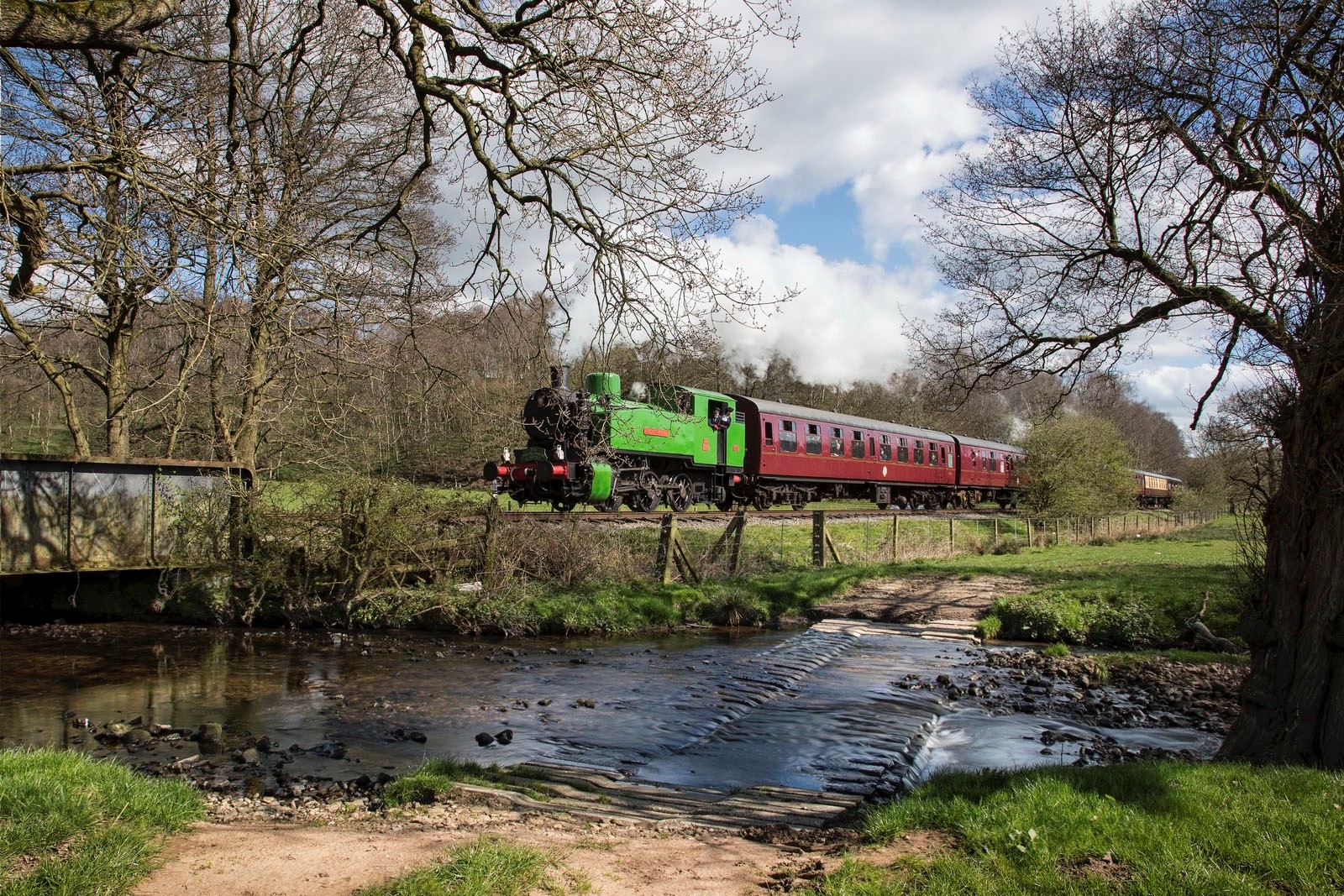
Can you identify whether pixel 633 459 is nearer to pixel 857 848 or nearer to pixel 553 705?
pixel 553 705

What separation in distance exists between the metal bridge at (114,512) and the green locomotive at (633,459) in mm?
5380

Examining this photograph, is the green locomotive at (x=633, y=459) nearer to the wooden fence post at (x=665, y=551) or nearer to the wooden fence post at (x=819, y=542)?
the wooden fence post at (x=665, y=551)

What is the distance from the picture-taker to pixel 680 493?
71.1 feet

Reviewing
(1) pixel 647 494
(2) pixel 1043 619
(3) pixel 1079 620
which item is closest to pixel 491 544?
(2) pixel 1043 619

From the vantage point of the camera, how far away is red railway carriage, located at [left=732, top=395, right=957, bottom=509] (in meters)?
Result: 23.8

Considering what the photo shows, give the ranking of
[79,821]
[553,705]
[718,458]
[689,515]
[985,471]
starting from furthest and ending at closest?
[985,471]
[718,458]
[689,515]
[553,705]
[79,821]

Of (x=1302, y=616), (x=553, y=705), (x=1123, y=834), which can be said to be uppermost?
(x=1302, y=616)

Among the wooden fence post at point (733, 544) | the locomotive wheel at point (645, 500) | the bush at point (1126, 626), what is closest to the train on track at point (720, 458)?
the locomotive wheel at point (645, 500)

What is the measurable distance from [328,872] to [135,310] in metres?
10.8

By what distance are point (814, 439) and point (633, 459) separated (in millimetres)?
8037

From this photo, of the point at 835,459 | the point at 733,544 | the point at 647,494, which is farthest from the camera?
the point at 835,459

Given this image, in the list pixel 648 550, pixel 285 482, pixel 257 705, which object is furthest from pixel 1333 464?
pixel 285 482

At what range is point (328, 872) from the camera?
144 inches

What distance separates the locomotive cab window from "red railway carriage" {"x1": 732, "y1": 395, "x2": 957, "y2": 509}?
0.03 m
